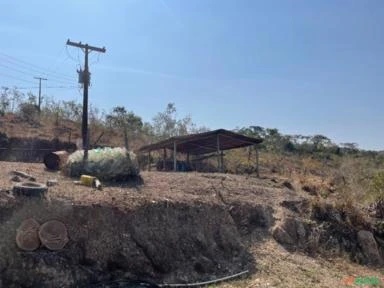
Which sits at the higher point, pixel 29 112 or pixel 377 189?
pixel 29 112

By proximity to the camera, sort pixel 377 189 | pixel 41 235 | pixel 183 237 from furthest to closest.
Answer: pixel 377 189 → pixel 183 237 → pixel 41 235

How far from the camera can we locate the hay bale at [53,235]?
7.00 m

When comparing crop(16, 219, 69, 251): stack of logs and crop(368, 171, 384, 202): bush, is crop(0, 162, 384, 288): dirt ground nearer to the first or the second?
crop(16, 219, 69, 251): stack of logs

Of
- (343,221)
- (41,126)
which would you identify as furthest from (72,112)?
(343,221)

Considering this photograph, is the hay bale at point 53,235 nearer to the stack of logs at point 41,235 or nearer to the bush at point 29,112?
the stack of logs at point 41,235

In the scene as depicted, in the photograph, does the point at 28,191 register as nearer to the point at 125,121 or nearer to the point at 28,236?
the point at 28,236

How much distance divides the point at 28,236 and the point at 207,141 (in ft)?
47.2

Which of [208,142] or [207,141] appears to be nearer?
[207,141]

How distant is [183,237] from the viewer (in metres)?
8.63

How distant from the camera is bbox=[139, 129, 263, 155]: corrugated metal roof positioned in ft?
62.3

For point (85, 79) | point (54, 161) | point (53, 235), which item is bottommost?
point (53, 235)

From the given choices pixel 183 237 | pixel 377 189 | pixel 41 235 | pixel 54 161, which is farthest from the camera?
pixel 377 189

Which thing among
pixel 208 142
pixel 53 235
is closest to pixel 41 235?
pixel 53 235

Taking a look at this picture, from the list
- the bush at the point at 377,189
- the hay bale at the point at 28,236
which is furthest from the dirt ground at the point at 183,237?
the bush at the point at 377,189
